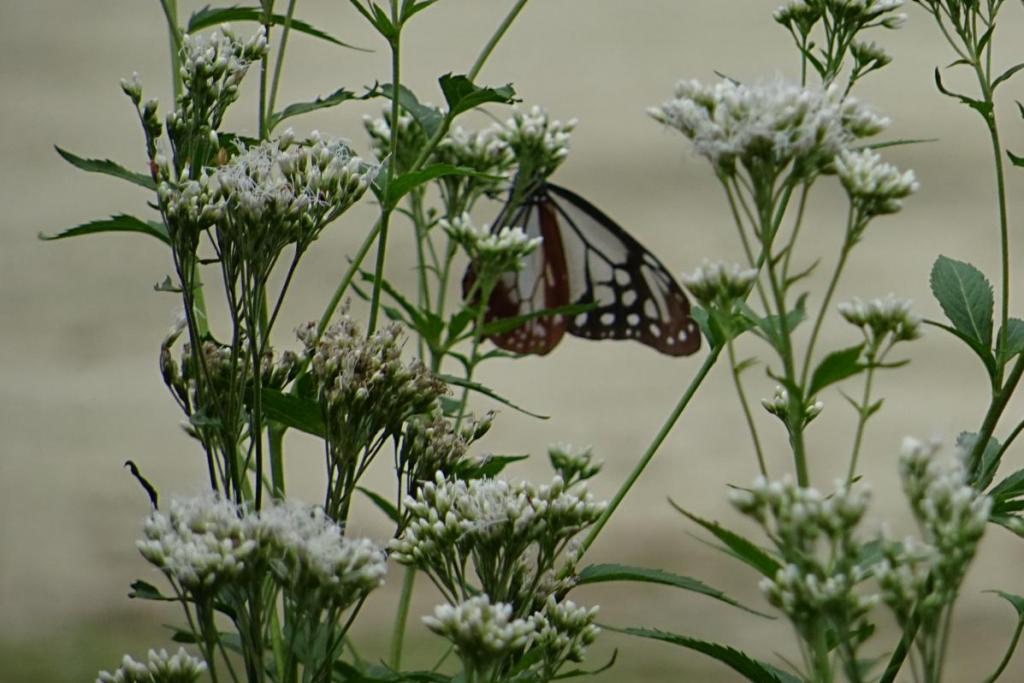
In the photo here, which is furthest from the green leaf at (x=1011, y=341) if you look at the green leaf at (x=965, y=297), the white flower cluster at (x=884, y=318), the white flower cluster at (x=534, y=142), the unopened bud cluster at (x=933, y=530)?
the white flower cluster at (x=534, y=142)

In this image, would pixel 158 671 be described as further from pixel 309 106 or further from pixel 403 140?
pixel 403 140

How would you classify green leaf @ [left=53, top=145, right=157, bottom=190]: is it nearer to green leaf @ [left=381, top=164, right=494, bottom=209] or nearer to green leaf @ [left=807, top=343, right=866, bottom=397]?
green leaf @ [left=381, top=164, right=494, bottom=209]

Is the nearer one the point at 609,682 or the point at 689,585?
the point at 689,585

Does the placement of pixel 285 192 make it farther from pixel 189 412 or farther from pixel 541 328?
pixel 541 328

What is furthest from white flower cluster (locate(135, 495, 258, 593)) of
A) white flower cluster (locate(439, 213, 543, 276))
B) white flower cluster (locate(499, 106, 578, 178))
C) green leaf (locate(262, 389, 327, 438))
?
white flower cluster (locate(499, 106, 578, 178))

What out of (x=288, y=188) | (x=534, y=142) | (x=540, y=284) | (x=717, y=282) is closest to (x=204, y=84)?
(x=288, y=188)

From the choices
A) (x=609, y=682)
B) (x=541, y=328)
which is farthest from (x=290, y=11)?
(x=609, y=682)

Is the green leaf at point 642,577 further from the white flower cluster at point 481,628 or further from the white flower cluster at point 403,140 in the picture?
the white flower cluster at point 403,140
